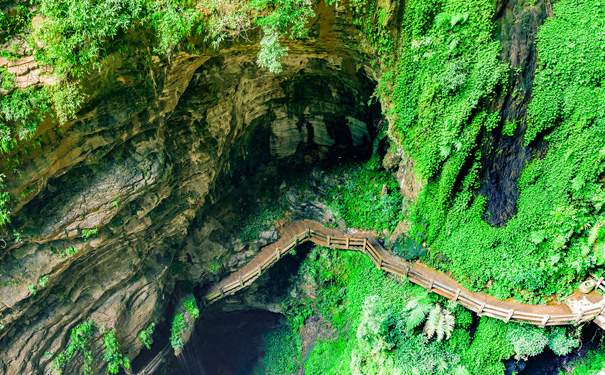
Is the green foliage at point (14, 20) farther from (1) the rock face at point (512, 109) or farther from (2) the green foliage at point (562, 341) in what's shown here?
(2) the green foliage at point (562, 341)

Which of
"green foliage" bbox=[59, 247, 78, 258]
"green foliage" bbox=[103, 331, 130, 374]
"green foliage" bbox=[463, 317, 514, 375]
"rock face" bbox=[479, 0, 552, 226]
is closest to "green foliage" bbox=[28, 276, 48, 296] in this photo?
"green foliage" bbox=[59, 247, 78, 258]

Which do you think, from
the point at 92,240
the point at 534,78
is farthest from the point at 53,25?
the point at 534,78

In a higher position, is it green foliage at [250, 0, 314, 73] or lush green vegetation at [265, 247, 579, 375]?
green foliage at [250, 0, 314, 73]

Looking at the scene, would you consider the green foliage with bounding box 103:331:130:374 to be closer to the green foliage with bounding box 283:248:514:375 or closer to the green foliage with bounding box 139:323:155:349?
the green foliage with bounding box 139:323:155:349

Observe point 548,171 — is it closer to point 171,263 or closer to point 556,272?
point 556,272

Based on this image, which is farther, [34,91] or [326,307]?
[326,307]

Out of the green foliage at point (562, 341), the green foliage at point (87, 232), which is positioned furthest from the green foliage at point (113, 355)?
the green foliage at point (562, 341)

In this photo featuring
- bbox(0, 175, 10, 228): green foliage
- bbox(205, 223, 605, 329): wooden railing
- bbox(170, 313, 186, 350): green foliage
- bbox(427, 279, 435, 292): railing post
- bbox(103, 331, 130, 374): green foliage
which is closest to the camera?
bbox(0, 175, 10, 228): green foliage
